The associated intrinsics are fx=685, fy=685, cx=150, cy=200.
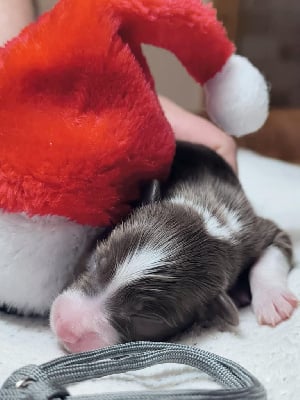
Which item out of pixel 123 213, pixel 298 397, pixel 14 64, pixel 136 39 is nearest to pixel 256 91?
pixel 136 39

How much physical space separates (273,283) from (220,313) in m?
0.15

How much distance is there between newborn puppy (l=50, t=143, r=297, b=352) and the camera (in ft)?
3.46

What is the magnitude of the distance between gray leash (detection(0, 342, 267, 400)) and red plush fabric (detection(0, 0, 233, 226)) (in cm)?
28

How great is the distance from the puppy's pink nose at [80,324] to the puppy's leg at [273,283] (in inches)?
→ 11.6

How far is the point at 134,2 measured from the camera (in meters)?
1.15

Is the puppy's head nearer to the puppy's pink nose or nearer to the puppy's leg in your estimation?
the puppy's pink nose

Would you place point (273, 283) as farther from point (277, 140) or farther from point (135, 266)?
point (277, 140)

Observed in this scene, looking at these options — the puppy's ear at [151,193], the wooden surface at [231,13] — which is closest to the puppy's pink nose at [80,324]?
the puppy's ear at [151,193]

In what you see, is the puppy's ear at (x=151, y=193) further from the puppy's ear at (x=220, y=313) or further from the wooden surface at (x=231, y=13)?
the wooden surface at (x=231, y=13)

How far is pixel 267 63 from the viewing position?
10.3 ft

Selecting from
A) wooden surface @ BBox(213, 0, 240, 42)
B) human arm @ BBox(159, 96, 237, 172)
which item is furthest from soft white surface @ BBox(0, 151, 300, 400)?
wooden surface @ BBox(213, 0, 240, 42)

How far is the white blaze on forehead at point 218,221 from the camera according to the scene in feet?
3.93

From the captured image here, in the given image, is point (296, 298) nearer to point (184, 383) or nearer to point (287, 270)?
point (287, 270)

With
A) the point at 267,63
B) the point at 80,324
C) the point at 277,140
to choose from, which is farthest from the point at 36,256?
the point at 267,63
